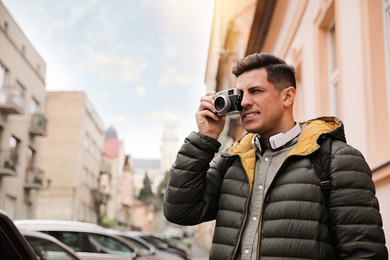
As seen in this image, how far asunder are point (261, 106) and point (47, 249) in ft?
13.6

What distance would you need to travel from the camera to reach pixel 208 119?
335 cm

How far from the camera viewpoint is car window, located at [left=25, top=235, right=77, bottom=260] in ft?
20.5

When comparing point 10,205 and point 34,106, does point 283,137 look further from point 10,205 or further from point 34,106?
point 34,106

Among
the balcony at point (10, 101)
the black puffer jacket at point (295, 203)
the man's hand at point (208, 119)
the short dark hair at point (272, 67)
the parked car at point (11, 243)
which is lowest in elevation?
the parked car at point (11, 243)

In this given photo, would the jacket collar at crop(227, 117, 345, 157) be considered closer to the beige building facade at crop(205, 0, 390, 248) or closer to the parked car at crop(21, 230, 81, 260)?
the beige building facade at crop(205, 0, 390, 248)

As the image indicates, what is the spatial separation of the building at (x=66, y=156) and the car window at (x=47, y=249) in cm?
3955

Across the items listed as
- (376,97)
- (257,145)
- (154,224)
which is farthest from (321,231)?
(154,224)

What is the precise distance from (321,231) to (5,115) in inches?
1207

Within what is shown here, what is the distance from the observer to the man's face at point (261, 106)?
3174mm

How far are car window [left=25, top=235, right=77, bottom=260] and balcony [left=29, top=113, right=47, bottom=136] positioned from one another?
29239mm

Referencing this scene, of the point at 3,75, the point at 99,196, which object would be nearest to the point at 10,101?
the point at 3,75

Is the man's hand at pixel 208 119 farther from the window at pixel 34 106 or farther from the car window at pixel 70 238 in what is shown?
the window at pixel 34 106

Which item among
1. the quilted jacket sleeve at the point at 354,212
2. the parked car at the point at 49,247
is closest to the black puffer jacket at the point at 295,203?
the quilted jacket sleeve at the point at 354,212

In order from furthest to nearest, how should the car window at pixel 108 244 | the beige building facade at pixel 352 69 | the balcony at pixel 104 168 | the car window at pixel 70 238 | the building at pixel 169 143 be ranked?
the building at pixel 169 143, the balcony at pixel 104 168, the car window at pixel 108 244, the car window at pixel 70 238, the beige building facade at pixel 352 69
